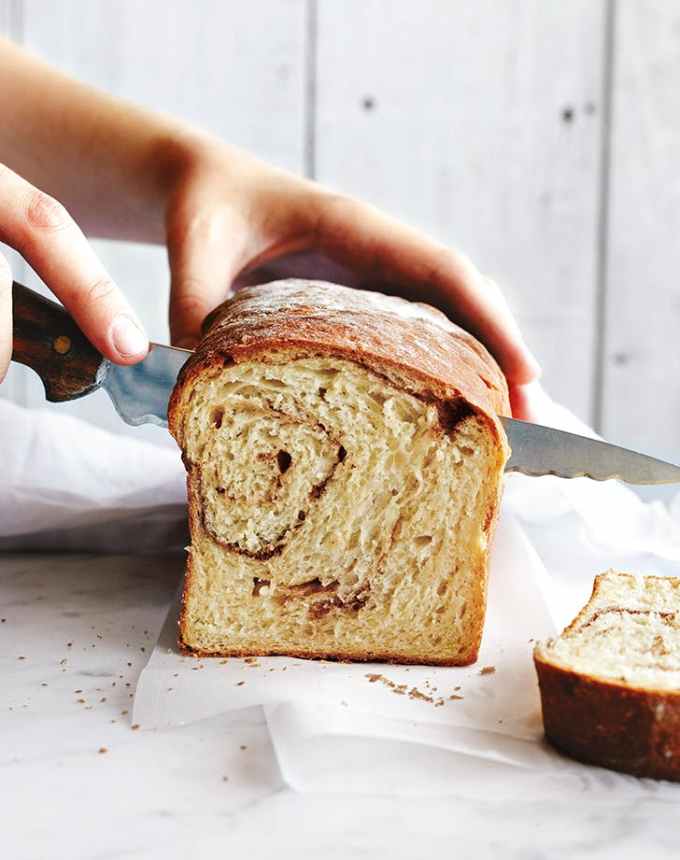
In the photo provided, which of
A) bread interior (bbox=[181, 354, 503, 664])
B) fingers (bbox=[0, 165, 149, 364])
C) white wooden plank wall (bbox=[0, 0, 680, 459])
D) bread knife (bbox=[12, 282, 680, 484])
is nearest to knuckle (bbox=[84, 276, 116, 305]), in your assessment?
fingers (bbox=[0, 165, 149, 364])

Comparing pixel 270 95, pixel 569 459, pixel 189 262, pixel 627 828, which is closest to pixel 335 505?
pixel 569 459

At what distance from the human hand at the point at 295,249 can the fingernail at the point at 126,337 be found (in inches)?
19.5

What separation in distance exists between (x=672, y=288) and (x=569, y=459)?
9.71 feet

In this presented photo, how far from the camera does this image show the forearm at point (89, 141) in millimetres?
2852

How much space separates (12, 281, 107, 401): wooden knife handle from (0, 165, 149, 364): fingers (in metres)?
0.08

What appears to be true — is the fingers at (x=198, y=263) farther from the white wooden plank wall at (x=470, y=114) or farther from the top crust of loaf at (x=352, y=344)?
the white wooden plank wall at (x=470, y=114)

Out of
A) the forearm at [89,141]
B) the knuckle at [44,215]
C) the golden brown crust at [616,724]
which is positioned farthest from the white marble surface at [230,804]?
the forearm at [89,141]

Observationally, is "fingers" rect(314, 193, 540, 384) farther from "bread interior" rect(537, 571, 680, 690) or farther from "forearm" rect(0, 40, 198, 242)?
"bread interior" rect(537, 571, 680, 690)

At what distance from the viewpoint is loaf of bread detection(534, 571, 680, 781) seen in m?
1.44

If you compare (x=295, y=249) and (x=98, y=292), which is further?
(x=295, y=249)

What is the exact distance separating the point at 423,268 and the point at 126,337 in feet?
3.06

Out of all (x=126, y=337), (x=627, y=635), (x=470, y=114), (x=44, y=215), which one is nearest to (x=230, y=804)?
(x=627, y=635)

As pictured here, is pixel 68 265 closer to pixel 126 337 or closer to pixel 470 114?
pixel 126 337

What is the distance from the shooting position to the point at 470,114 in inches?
179
